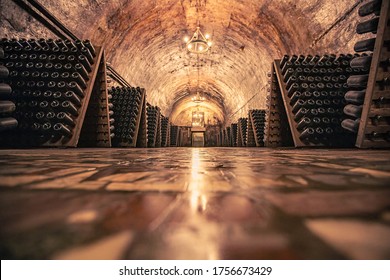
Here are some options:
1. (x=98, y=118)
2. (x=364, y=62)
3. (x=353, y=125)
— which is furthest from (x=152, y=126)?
(x=364, y=62)

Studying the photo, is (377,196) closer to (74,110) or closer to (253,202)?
(253,202)

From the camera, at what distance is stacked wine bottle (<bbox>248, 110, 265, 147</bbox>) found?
508 cm

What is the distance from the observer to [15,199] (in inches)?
14.9

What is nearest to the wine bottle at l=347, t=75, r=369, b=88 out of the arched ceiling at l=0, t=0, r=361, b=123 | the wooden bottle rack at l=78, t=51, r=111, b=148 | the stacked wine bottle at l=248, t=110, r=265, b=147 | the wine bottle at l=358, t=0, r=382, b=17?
the wine bottle at l=358, t=0, r=382, b=17

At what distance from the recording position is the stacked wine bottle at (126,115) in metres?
4.01

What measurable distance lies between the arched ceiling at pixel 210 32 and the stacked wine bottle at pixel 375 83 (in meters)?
3.25

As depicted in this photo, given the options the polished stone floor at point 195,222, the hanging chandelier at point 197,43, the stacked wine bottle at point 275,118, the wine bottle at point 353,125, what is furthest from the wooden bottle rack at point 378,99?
the hanging chandelier at point 197,43

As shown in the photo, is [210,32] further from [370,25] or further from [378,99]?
[378,99]

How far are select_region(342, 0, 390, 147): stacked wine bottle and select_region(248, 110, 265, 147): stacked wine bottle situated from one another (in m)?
2.90

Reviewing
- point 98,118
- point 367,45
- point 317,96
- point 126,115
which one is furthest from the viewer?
point 126,115

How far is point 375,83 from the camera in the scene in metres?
2.02

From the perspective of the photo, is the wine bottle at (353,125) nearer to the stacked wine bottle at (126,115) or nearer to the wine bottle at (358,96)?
the wine bottle at (358,96)

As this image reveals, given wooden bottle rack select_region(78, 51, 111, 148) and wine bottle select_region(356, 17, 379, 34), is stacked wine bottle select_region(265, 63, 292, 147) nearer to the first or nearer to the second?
wine bottle select_region(356, 17, 379, 34)

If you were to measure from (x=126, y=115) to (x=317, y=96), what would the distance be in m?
3.30
